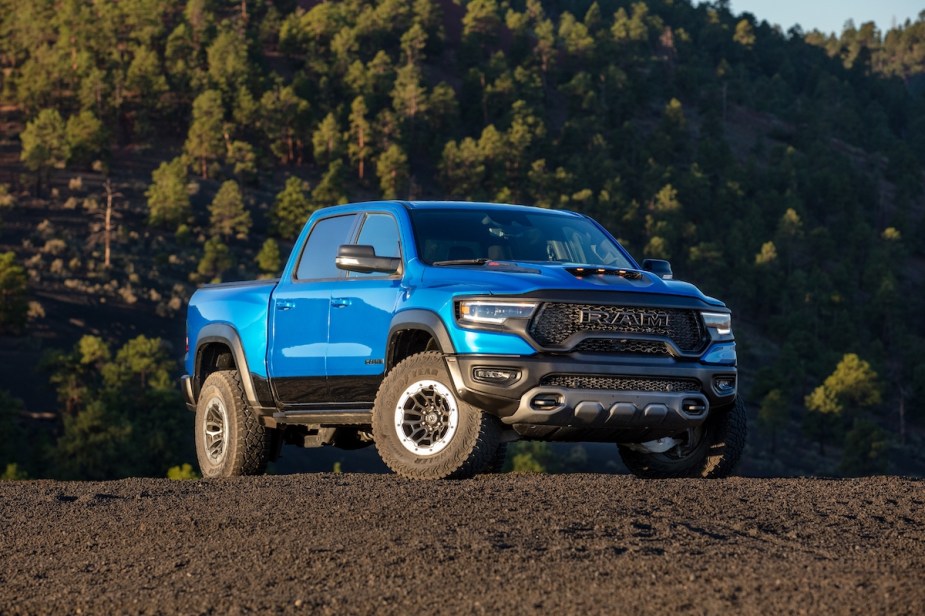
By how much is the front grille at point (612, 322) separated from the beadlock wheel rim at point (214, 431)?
3.62 metres

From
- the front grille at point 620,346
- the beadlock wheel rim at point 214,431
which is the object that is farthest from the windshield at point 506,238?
the beadlock wheel rim at point 214,431

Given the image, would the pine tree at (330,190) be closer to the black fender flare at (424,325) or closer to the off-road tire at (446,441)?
the black fender flare at (424,325)

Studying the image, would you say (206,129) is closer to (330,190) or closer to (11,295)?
(330,190)

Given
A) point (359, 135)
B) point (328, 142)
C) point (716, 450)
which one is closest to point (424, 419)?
point (716, 450)

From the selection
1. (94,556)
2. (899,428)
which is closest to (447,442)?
(94,556)

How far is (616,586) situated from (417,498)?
243cm

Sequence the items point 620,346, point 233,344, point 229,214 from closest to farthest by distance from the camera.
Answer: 1. point 620,346
2. point 233,344
3. point 229,214

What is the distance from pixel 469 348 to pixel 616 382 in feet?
3.22

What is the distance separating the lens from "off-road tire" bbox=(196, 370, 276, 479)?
1134cm

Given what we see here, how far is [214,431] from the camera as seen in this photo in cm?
1183

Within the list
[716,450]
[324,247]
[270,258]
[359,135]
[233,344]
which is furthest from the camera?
[359,135]

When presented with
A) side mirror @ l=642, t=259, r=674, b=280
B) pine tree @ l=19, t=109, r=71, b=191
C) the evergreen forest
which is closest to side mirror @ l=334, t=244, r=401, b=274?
side mirror @ l=642, t=259, r=674, b=280

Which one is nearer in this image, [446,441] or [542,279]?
[542,279]

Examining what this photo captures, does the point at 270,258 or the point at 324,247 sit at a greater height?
the point at 324,247
